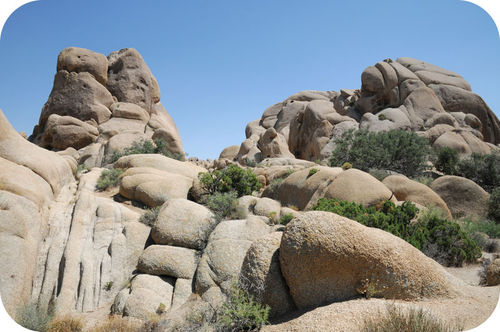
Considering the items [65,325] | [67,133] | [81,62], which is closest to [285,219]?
[65,325]

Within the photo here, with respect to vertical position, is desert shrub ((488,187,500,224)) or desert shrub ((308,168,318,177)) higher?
desert shrub ((308,168,318,177))

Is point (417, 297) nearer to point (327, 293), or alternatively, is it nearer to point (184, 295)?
point (327, 293)

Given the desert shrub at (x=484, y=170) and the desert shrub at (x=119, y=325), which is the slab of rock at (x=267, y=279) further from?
the desert shrub at (x=484, y=170)

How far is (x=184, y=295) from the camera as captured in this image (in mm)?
8797

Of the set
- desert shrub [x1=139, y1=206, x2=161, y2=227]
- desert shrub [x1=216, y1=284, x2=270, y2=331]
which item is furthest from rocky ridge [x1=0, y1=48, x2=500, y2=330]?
desert shrub [x1=216, y1=284, x2=270, y2=331]

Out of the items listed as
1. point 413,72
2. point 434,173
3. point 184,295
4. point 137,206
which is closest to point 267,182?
point 137,206

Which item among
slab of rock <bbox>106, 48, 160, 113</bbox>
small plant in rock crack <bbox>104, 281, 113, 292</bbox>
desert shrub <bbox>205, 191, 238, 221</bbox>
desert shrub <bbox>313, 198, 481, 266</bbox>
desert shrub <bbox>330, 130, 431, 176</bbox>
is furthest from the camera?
slab of rock <bbox>106, 48, 160, 113</bbox>

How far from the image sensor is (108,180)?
15938 millimetres

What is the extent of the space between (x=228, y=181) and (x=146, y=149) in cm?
1194

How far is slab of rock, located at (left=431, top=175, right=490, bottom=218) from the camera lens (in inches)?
615

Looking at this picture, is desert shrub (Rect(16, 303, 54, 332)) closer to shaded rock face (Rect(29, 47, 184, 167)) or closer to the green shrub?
shaded rock face (Rect(29, 47, 184, 167))

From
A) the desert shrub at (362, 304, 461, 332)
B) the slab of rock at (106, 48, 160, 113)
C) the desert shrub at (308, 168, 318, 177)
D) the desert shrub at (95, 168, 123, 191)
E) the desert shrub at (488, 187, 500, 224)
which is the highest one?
the slab of rock at (106, 48, 160, 113)

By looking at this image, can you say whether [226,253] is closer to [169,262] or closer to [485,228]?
[169,262]

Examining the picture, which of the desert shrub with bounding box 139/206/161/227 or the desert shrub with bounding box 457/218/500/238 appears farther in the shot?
the desert shrub with bounding box 457/218/500/238
